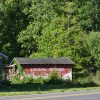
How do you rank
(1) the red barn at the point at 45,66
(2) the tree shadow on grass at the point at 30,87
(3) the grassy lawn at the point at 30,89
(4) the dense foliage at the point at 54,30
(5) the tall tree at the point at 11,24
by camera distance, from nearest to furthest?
(3) the grassy lawn at the point at 30,89 → (2) the tree shadow on grass at the point at 30,87 → (1) the red barn at the point at 45,66 → (4) the dense foliage at the point at 54,30 → (5) the tall tree at the point at 11,24

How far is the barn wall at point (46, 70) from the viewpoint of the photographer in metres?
53.6

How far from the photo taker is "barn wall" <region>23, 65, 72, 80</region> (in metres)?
53.6

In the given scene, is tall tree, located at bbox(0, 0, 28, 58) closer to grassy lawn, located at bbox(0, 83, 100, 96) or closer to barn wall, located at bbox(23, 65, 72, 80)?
barn wall, located at bbox(23, 65, 72, 80)

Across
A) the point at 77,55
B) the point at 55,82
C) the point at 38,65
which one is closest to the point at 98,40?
the point at 77,55

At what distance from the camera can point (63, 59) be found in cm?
5581

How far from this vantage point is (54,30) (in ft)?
217

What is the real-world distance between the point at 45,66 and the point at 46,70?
1.75 ft

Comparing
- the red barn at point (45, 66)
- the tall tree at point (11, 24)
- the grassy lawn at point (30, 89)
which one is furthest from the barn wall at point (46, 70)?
the tall tree at point (11, 24)

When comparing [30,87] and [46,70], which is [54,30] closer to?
[46,70]

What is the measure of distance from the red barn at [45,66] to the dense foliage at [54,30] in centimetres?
418

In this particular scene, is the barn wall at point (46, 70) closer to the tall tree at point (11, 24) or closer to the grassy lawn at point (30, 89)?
the grassy lawn at point (30, 89)

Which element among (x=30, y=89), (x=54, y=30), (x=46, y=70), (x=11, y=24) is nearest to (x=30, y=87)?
(x=30, y=89)

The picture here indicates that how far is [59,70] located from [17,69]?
5520 mm

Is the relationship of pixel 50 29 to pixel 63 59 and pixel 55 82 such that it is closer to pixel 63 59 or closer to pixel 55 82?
pixel 63 59
